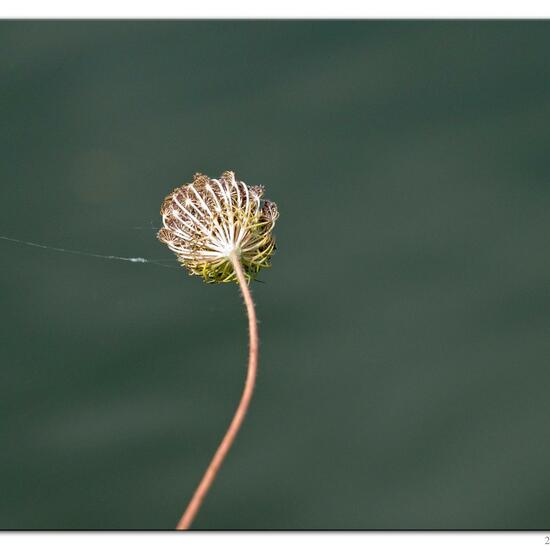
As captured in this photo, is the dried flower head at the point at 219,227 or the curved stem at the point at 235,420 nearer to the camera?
the curved stem at the point at 235,420

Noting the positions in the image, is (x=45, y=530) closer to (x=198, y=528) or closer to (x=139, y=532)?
(x=139, y=532)

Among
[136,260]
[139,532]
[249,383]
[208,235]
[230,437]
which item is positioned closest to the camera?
[230,437]

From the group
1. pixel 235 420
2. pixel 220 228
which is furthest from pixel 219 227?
pixel 235 420

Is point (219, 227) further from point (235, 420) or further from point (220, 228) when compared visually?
point (235, 420)

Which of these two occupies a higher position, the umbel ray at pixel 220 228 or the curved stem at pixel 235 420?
the umbel ray at pixel 220 228

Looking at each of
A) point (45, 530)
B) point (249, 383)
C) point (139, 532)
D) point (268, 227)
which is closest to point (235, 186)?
point (268, 227)

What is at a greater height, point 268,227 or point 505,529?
point 268,227

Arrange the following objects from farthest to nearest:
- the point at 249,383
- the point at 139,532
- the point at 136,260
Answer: the point at 136,260
the point at 139,532
the point at 249,383
